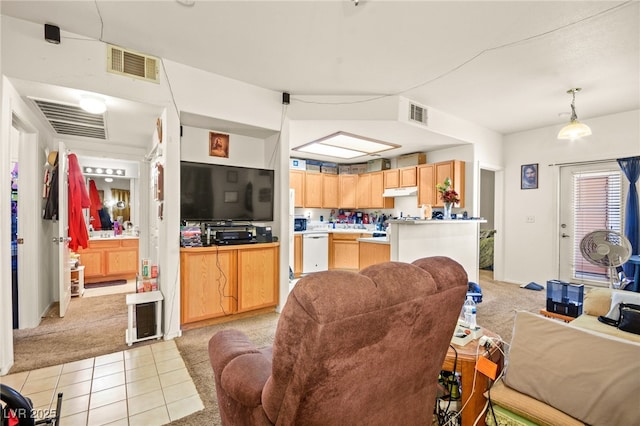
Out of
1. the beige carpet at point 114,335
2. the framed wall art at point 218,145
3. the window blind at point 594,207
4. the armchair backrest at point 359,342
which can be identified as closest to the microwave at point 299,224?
the framed wall art at point 218,145

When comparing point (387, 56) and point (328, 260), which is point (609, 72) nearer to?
point (387, 56)

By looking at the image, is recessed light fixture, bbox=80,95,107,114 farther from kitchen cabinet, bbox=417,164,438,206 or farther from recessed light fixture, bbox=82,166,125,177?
kitchen cabinet, bbox=417,164,438,206

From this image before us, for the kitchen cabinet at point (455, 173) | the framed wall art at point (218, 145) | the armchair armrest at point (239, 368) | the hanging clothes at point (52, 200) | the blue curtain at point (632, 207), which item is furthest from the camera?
the kitchen cabinet at point (455, 173)

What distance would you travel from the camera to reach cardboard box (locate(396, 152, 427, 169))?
5.30 meters

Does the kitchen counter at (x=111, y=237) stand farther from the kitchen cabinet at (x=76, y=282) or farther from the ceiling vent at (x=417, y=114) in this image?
the ceiling vent at (x=417, y=114)

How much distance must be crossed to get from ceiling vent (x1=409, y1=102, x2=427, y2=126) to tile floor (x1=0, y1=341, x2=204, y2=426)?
3.66 m

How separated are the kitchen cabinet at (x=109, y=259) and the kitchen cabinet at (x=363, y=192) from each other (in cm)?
438

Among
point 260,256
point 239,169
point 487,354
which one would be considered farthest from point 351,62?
point 487,354

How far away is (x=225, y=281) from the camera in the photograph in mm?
3203

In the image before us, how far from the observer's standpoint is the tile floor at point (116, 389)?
1.78 m

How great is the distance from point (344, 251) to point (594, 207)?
400 cm

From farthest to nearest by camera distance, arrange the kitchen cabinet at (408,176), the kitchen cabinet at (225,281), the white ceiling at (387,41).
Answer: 1. the kitchen cabinet at (408,176)
2. the kitchen cabinet at (225,281)
3. the white ceiling at (387,41)

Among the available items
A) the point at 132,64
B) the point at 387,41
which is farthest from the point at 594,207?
the point at 132,64

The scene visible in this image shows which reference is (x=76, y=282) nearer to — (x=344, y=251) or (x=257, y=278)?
(x=257, y=278)
